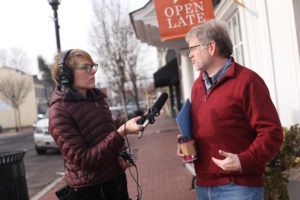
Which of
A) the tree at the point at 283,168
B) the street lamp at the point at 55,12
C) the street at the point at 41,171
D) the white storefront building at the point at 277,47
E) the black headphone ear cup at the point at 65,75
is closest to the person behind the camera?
the black headphone ear cup at the point at 65,75

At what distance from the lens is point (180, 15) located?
494 cm

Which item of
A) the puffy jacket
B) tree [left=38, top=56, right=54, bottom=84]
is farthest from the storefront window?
tree [left=38, top=56, right=54, bottom=84]

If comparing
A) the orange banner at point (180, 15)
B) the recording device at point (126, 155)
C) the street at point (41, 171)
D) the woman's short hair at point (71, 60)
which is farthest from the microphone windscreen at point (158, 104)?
the street at point (41, 171)

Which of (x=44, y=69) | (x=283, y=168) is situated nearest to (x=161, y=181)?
(x=283, y=168)

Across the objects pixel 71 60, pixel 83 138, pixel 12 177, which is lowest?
pixel 12 177

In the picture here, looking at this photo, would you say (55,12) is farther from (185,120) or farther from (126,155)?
(185,120)

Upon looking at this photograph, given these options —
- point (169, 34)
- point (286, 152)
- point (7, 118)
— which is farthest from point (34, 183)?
point (7, 118)

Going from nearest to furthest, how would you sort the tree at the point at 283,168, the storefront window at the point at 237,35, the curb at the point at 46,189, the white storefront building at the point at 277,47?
1. the tree at the point at 283,168
2. the white storefront building at the point at 277,47
3. the storefront window at the point at 237,35
4. the curb at the point at 46,189

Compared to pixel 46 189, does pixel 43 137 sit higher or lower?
higher

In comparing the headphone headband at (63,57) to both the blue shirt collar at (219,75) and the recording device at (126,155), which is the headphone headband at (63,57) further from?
the blue shirt collar at (219,75)

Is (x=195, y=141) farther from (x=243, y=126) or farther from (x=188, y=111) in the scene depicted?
(x=243, y=126)

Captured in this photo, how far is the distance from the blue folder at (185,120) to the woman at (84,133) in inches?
10.8

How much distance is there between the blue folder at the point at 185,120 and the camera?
6.81 ft

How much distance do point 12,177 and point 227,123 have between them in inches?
125
